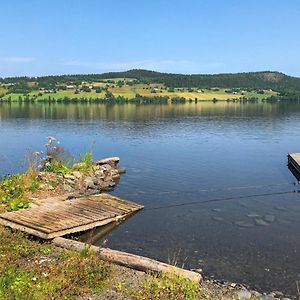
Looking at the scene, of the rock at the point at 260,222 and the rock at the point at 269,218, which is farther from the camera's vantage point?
the rock at the point at 269,218

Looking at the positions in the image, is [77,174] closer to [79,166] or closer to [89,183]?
[89,183]

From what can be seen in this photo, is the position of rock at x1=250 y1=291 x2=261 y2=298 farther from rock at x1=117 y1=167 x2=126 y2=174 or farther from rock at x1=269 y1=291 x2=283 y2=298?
rock at x1=117 y1=167 x2=126 y2=174

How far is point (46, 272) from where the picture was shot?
1130cm

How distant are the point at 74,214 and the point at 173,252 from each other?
5.30 metres

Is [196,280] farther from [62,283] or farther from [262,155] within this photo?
[262,155]

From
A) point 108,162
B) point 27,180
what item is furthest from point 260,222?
point 108,162

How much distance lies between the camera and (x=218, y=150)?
138ft

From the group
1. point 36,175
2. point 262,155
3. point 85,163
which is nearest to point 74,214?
point 36,175

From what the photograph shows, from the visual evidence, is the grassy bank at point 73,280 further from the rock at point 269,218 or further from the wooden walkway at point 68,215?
the rock at point 269,218

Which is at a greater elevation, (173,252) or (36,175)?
(36,175)

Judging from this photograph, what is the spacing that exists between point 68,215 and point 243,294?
30.0 ft

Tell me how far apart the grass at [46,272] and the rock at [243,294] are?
12.7 ft

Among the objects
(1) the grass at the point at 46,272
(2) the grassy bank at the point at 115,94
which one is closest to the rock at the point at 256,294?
(1) the grass at the point at 46,272

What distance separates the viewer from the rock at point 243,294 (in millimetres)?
11251
